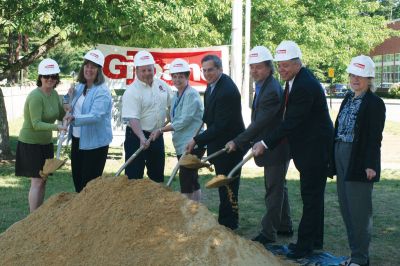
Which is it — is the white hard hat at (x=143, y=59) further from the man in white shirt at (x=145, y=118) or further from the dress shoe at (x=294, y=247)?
the dress shoe at (x=294, y=247)

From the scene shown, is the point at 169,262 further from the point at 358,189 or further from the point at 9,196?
the point at 9,196

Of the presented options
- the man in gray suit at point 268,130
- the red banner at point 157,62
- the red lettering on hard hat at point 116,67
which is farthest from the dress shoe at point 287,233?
the red lettering on hard hat at point 116,67

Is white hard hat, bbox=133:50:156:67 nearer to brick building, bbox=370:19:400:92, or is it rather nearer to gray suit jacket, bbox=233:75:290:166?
gray suit jacket, bbox=233:75:290:166

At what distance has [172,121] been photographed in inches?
254

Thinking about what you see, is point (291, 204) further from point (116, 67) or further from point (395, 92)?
point (395, 92)

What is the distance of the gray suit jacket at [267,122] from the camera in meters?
5.80

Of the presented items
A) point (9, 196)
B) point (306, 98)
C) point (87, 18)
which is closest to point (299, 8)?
point (87, 18)

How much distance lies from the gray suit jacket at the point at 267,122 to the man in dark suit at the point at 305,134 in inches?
9.2

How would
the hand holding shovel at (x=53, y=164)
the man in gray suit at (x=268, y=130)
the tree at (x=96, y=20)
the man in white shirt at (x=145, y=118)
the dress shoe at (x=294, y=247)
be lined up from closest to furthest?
the dress shoe at (x=294, y=247), the man in gray suit at (x=268, y=130), the hand holding shovel at (x=53, y=164), the man in white shirt at (x=145, y=118), the tree at (x=96, y=20)

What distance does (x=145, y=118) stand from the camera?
6488mm

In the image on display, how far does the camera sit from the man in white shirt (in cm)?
639

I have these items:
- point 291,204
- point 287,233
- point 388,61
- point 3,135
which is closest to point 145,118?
point 287,233

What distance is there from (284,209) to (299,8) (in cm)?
1926

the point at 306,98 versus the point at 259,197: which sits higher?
the point at 306,98
